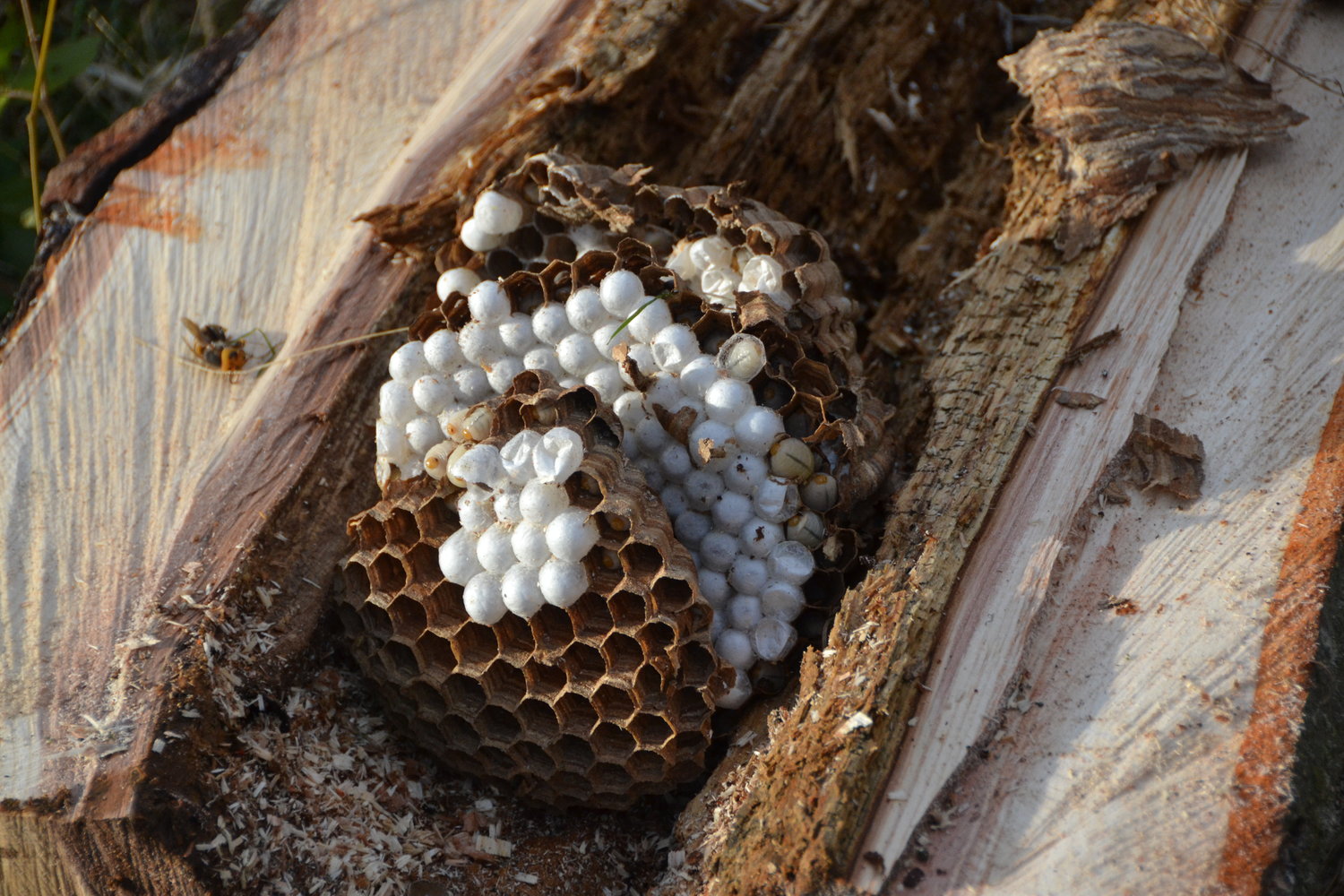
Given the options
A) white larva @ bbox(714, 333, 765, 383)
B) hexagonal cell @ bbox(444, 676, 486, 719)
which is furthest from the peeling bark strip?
hexagonal cell @ bbox(444, 676, 486, 719)

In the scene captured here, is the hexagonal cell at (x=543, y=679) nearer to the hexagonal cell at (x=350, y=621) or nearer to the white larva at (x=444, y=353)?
the hexagonal cell at (x=350, y=621)

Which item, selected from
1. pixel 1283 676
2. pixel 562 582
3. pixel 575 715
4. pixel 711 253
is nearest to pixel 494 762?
pixel 575 715

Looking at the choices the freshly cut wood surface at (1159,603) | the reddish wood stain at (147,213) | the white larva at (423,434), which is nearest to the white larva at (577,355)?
the white larva at (423,434)

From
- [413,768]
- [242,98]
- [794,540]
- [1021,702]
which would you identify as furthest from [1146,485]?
[242,98]

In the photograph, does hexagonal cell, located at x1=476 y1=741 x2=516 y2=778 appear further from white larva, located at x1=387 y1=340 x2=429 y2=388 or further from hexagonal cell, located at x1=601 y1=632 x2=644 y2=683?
→ white larva, located at x1=387 y1=340 x2=429 y2=388

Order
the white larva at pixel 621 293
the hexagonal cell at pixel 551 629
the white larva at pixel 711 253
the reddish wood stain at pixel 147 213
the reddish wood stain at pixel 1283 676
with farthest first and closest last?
the reddish wood stain at pixel 147 213 → the white larva at pixel 711 253 → the white larva at pixel 621 293 → the hexagonal cell at pixel 551 629 → the reddish wood stain at pixel 1283 676

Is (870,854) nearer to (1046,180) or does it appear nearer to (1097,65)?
(1046,180)

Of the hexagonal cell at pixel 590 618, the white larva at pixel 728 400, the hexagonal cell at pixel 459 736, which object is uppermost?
the white larva at pixel 728 400
